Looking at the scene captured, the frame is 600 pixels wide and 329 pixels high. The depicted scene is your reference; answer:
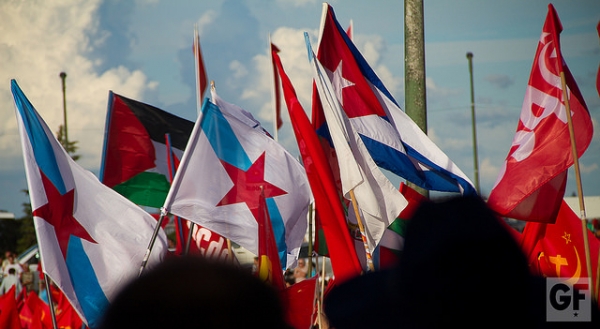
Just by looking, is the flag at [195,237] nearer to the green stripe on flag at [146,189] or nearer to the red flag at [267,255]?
the green stripe on flag at [146,189]

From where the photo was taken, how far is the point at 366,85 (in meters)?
6.24

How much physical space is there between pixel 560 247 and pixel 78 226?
3869 millimetres

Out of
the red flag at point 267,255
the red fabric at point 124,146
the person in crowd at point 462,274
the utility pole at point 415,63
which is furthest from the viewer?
the red fabric at point 124,146

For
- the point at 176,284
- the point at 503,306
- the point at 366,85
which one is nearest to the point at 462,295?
the point at 503,306

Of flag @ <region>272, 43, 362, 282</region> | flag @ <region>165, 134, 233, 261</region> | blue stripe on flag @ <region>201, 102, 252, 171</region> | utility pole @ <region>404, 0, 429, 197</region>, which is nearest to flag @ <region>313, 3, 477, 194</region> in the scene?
utility pole @ <region>404, 0, 429, 197</region>

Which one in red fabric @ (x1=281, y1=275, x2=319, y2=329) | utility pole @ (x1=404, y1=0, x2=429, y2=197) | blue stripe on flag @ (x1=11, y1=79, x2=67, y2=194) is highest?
utility pole @ (x1=404, y1=0, x2=429, y2=197)

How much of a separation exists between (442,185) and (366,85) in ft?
3.52

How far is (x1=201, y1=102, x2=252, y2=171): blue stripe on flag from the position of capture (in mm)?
5902

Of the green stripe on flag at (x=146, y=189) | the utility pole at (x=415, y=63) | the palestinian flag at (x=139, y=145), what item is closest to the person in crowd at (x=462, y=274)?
the utility pole at (x=415, y=63)

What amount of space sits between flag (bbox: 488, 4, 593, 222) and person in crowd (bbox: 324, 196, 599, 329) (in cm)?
→ 436

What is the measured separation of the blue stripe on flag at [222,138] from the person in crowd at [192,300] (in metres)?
4.66

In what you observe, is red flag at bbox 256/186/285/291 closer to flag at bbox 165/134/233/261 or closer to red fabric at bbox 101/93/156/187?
flag at bbox 165/134/233/261

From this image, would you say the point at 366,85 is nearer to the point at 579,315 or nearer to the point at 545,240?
the point at 545,240

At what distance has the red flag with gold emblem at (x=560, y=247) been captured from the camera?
19.9 feet
